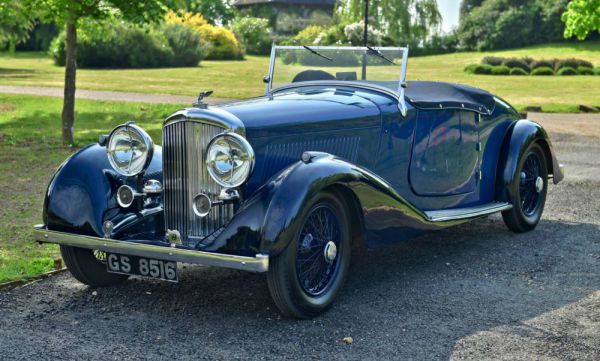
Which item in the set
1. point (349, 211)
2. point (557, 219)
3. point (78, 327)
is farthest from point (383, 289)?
point (557, 219)

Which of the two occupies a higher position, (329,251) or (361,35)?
(361,35)

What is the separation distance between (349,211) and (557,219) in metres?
3.47

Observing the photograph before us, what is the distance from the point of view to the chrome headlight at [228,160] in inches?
197

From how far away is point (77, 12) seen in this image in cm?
1202

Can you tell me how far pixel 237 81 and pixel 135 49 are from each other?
8860 millimetres

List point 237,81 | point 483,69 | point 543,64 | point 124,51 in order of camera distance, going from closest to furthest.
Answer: point 237,81, point 483,69, point 543,64, point 124,51

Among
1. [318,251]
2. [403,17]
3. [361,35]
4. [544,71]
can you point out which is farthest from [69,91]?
[403,17]

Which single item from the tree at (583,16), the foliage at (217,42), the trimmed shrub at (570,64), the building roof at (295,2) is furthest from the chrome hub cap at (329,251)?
the building roof at (295,2)

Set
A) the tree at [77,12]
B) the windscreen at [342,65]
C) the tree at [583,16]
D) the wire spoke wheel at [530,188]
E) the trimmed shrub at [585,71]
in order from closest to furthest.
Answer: the windscreen at [342,65]
the wire spoke wheel at [530,188]
the tree at [77,12]
the tree at [583,16]
the trimmed shrub at [585,71]

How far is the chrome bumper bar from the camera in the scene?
15.4 ft

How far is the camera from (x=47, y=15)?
12242mm

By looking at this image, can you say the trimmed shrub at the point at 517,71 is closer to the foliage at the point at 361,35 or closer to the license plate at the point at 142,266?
the foliage at the point at 361,35

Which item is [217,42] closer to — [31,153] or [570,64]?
[570,64]

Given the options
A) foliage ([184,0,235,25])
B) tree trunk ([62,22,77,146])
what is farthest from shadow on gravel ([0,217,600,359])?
foliage ([184,0,235,25])
